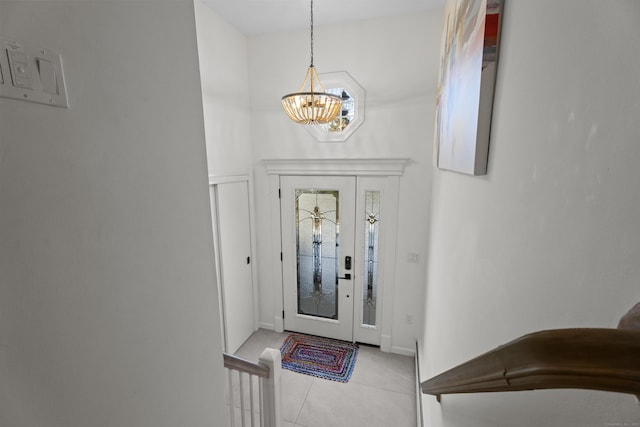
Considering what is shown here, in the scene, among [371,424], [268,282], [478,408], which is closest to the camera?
[478,408]

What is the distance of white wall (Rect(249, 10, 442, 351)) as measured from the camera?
2996 millimetres

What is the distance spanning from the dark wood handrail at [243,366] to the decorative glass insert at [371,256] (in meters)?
2.07

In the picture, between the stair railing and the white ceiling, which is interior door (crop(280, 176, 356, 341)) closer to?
the white ceiling

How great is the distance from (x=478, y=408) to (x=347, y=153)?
9.16 ft

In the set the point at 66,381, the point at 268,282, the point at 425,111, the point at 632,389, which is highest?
the point at 425,111

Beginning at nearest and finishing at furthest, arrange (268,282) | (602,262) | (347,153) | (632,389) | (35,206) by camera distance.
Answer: (632,389) < (602,262) < (35,206) < (347,153) < (268,282)

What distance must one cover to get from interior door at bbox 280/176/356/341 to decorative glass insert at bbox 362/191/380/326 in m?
0.16

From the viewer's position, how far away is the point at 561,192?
0.53 metres

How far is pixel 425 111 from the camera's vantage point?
303 cm

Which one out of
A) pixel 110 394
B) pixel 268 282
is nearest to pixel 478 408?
pixel 110 394

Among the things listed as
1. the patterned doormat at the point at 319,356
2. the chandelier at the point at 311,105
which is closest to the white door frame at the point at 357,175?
the patterned doormat at the point at 319,356

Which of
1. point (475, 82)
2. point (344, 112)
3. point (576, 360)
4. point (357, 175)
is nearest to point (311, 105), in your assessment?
point (344, 112)

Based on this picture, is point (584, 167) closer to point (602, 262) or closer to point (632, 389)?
point (602, 262)

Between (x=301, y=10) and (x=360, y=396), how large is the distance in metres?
3.89
